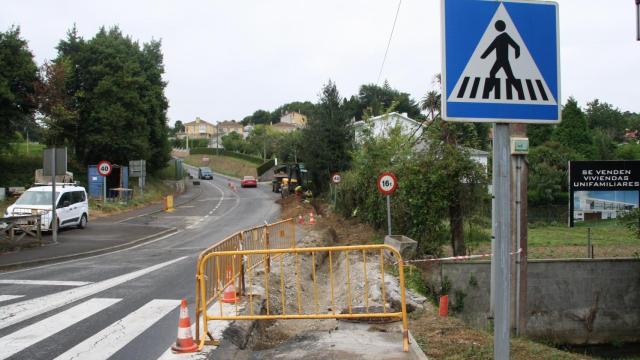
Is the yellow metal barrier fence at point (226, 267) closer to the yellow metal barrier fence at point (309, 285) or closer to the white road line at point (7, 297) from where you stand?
the yellow metal barrier fence at point (309, 285)

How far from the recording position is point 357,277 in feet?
41.1

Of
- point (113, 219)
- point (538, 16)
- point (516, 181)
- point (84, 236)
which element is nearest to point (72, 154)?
point (113, 219)

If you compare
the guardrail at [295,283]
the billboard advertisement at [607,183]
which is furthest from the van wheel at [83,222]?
the billboard advertisement at [607,183]

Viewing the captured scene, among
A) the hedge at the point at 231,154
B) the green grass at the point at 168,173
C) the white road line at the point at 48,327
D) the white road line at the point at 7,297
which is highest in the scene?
the hedge at the point at 231,154

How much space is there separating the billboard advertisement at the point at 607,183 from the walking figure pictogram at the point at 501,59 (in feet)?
66.5

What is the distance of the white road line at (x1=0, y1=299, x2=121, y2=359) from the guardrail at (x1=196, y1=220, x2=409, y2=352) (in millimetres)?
1899

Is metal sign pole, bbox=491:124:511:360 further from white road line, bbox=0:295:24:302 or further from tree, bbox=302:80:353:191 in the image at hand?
tree, bbox=302:80:353:191

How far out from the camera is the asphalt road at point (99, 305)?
6695mm

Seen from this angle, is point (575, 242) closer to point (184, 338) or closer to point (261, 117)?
point (184, 338)

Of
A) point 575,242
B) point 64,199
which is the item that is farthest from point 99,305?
point 575,242

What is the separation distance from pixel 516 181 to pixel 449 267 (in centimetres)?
355

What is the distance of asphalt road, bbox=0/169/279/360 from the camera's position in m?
6.70

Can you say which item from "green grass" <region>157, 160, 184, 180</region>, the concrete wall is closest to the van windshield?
the concrete wall

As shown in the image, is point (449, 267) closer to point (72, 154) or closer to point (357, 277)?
point (357, 277)
